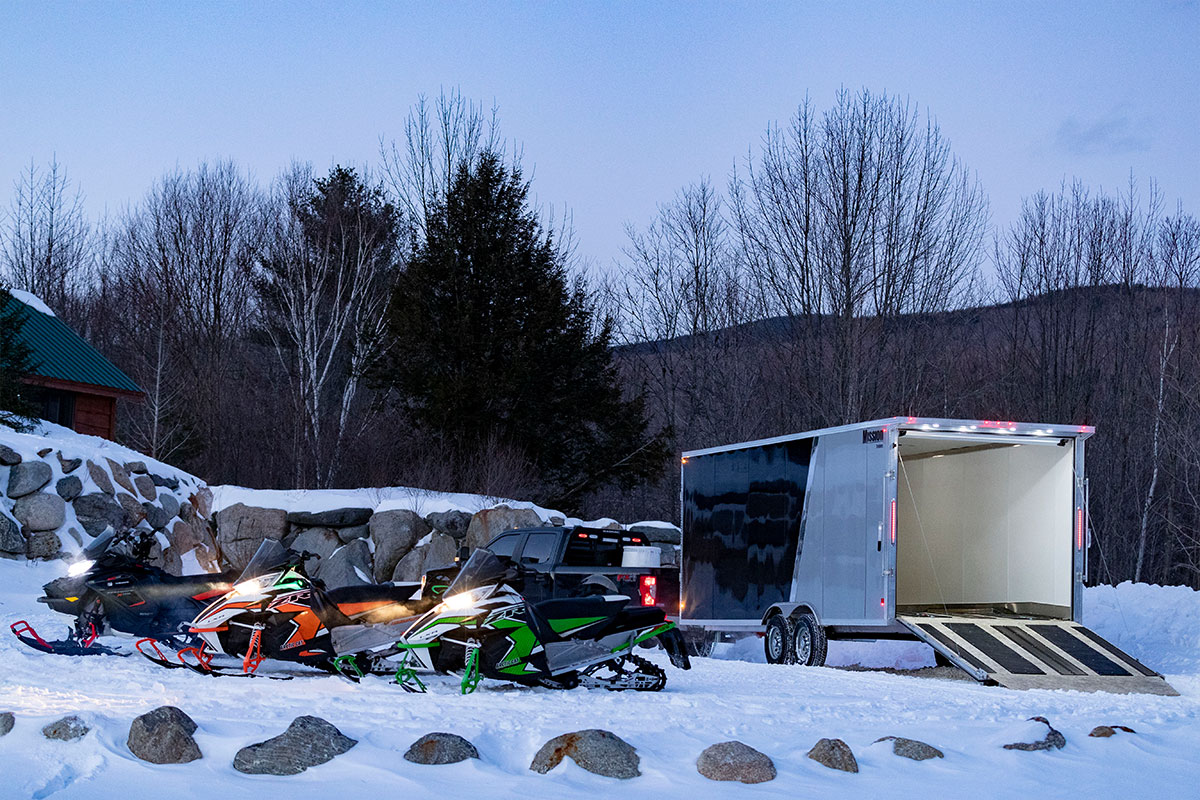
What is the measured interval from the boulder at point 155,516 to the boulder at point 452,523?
4.28 meters

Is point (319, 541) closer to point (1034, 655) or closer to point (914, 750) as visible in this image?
point (1034, 655)

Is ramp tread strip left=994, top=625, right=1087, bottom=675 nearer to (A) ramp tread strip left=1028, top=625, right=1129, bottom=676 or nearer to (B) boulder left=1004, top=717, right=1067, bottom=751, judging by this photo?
(A) ramp tread strip left=1028, top=625, right=1129, bottom=676

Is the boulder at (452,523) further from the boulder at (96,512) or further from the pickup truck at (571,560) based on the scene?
the pickup truck at (571,560)

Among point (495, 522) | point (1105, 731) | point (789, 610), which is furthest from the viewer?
point (495, 522)

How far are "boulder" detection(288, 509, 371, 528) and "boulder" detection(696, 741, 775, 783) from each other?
1452cm

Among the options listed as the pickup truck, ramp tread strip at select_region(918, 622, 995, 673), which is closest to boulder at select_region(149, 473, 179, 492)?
the pickup truck

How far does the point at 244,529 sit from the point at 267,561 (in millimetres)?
11345

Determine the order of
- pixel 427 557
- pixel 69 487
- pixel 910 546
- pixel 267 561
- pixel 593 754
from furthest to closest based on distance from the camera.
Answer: pixel 427 557 < pixel 69 487 < pixel 910 546 < pixel 267 561 < pixel 593 754

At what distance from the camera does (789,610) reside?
41.9 ft

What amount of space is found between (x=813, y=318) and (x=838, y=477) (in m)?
15.8

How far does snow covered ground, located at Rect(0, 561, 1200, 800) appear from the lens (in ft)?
17.4

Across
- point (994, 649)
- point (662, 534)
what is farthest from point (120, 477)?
point (994, 649)

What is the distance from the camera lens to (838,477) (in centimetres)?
1205

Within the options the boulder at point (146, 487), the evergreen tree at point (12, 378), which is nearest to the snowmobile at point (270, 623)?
the boulder at point (146, 487)
